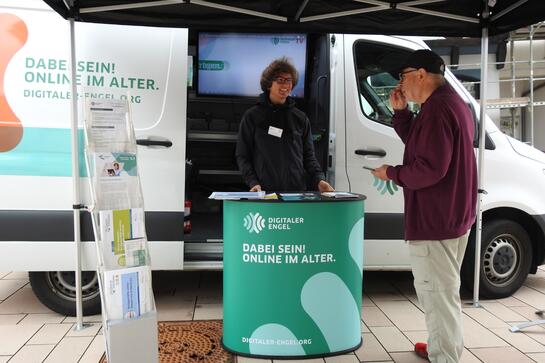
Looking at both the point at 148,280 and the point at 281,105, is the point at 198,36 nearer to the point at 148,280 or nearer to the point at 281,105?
the point at 281,105

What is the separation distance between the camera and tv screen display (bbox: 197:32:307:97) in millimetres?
4855

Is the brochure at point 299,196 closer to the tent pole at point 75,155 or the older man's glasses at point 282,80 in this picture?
the older man's glasses at point 282,80

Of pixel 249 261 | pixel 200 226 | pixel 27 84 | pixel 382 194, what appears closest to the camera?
pixel 249 261

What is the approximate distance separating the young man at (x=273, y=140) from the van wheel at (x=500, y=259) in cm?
162

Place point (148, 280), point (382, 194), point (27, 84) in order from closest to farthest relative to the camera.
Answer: point (148, 280) → point (27, 84) → point (382, 194)

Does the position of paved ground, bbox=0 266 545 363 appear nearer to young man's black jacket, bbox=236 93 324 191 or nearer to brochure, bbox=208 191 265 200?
brochure, bbox=208 191 265 200

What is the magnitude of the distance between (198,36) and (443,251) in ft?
10.8

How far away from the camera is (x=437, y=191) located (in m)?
2.65

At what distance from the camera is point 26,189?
11.2 feet

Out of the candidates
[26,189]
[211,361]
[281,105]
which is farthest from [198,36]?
[211,361]

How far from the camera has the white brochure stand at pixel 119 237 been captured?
2477 millimetres

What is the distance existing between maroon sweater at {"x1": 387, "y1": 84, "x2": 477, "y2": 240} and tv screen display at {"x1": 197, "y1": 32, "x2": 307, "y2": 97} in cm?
240

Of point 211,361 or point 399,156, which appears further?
point 399,156

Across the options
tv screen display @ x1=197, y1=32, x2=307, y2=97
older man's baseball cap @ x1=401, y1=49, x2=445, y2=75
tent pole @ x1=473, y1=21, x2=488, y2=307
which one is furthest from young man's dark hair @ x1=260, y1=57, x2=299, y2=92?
tent pole @ x1=473, y1=21, x2=488, y2=307
